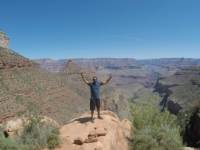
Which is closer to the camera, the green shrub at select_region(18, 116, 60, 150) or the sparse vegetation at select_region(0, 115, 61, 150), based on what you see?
the sparse vegetation at select_region(0, 115, 61, 150)

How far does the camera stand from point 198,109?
47219 mm

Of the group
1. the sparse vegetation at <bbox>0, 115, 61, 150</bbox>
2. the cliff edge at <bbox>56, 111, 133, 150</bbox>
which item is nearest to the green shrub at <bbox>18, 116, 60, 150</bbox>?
the sparse vegetation at <bbox>0, 115, 61, 150</bbox>

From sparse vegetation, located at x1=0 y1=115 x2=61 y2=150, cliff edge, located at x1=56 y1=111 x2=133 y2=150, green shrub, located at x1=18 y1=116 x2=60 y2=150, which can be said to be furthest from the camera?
green shrub, located at x1=18 y1=116 x2=60 y2=150

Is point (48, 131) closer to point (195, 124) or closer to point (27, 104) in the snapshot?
point (27, 104)

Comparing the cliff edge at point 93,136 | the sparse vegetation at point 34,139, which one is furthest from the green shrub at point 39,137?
the cliff edge at point 93,136

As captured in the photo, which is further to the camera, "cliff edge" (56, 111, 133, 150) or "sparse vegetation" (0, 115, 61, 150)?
"cliff edge" (56, 111, 133, 150)

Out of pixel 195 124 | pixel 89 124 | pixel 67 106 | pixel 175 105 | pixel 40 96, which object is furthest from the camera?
pixel 175 105

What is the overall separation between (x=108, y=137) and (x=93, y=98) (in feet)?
7.75

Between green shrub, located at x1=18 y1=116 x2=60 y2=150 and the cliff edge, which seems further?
green shrub, located at x1=18 y1=116 x2=60 y2=150

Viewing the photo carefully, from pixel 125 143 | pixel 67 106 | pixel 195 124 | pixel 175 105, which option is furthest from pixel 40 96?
pixel 175 105

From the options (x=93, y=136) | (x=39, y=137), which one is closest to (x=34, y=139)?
(x=39, y=137)

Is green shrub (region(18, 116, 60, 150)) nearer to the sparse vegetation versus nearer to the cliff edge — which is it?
the sparse vegetation

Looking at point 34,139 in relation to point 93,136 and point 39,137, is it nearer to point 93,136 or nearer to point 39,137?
point 39,137

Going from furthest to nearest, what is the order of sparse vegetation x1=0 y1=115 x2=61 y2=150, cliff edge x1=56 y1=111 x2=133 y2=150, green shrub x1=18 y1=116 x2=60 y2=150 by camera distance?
1. green shrub x1=18 y1=116 x2=60 y2=150
2. cliff edge x1=56 y1=111 x2=133 y2=150
3. sparse vegetation x1=0 y1=115 x2=61 y2=150
